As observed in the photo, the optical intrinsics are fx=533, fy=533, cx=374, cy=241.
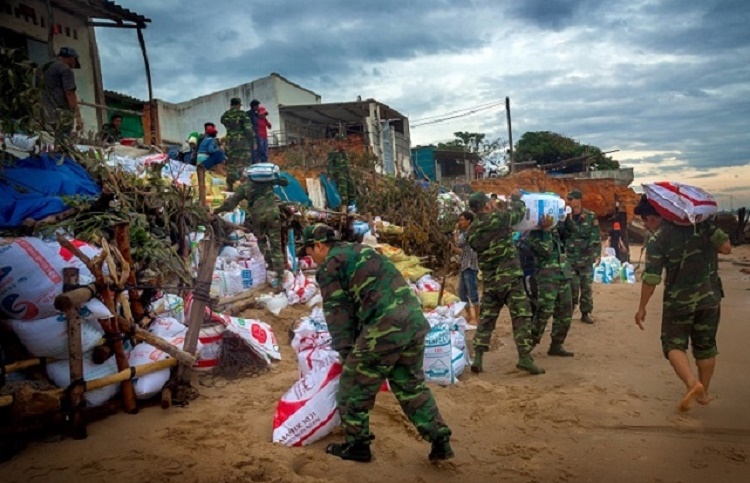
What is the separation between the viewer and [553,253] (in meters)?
5.96

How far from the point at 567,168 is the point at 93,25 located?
31435 mm

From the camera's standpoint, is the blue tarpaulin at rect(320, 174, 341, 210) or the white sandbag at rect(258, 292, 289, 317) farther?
the blue tarpaulin at rect(320, 174, 341, 210)

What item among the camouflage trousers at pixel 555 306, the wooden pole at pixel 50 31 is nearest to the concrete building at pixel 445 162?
the wooden pole at pixel 50 31

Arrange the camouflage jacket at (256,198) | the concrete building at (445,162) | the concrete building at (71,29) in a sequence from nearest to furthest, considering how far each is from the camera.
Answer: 1. the camouflage jacket at (256,198)
2. the concrete building at (71,29)
3. the concrete building at (445,162)

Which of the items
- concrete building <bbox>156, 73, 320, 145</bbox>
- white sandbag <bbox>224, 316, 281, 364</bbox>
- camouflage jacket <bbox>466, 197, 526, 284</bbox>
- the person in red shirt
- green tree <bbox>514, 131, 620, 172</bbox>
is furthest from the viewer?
green tree <bbox>514, 131, 620, 172</bbox>

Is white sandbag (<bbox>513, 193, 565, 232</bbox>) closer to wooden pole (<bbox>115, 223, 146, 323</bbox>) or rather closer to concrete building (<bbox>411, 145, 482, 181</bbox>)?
wooden pole (<bbox>115, 223, 146, 323</bbox>)

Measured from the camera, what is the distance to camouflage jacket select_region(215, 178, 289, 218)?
7.45 m

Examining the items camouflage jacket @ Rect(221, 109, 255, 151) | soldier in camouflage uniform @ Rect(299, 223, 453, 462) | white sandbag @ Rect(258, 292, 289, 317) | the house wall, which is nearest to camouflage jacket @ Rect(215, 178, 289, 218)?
white sandbag @ Rect(258, 292, 289, 317)

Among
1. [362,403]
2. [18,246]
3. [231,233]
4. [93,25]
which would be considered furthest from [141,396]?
[93,25]

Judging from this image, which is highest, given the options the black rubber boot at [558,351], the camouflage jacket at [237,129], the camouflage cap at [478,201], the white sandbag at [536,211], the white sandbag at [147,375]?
the camouflage jacket at [237,129]

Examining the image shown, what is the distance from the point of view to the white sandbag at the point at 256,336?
16.6 ft

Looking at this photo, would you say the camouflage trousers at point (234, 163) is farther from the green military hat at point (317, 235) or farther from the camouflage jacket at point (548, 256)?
the green military hat at point (317, 235)

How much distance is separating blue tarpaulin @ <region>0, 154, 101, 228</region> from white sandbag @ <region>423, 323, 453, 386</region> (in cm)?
371

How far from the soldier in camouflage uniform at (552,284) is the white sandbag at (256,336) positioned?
2906 millimetres
